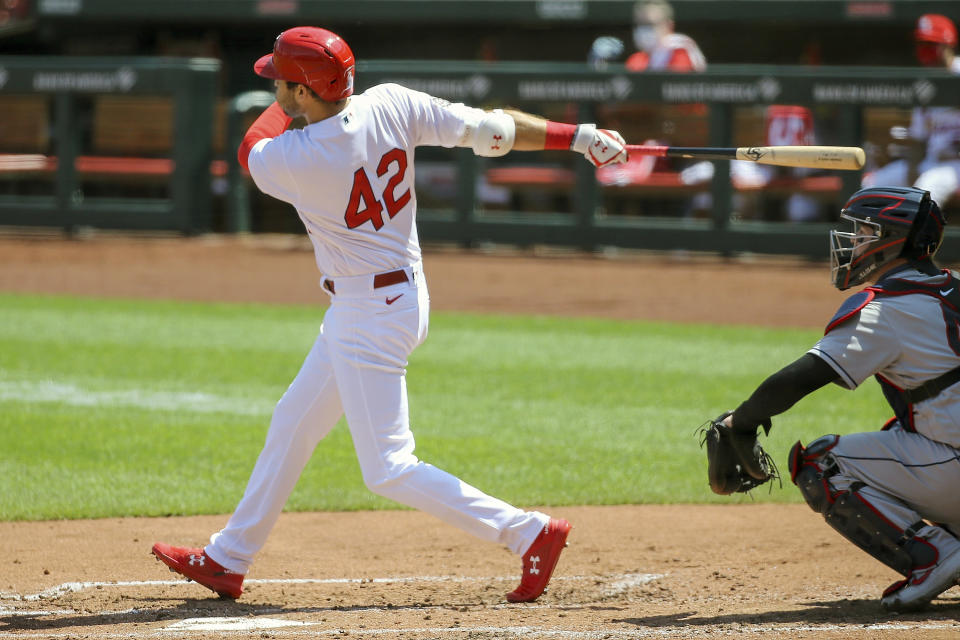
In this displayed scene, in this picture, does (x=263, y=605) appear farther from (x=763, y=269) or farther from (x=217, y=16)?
(x=217, y=16)

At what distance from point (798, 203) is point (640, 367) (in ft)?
16.2

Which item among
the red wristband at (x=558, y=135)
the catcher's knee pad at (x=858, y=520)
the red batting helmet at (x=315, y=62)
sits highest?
the red batting helmet at (x=315, y=62)

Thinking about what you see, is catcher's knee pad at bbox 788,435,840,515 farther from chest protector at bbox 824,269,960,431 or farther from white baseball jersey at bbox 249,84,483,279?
white baseball jersey at bbox 249,84,483,279

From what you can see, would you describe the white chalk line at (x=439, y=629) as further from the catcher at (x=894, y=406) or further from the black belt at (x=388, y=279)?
the black belt at (x=388, y=279)

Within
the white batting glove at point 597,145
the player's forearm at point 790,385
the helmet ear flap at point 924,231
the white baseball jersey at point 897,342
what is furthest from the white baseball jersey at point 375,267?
the helmet ear flap at point 924,231

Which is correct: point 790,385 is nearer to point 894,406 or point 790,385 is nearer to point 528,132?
point 894,406

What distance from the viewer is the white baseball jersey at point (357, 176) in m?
3.56

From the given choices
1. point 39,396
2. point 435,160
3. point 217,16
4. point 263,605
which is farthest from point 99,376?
point 217,16

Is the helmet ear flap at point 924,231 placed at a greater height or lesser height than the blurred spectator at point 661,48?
lesser

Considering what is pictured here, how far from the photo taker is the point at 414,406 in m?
6.96

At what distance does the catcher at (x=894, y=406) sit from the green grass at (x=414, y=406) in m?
1.75

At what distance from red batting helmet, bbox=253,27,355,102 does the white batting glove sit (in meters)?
0.80

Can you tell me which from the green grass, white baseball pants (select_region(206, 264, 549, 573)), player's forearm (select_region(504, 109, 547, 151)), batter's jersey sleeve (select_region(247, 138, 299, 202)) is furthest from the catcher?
the green grass

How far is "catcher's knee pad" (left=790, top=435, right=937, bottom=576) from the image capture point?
3.52 metres
